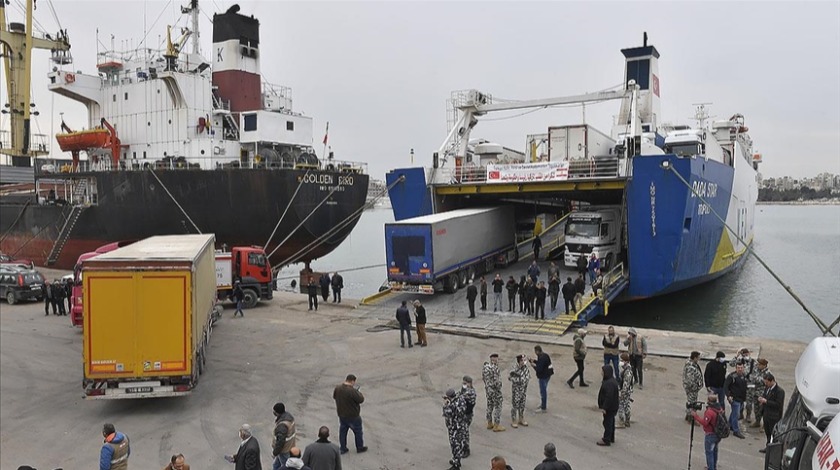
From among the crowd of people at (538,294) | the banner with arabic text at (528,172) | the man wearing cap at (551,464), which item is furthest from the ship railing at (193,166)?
the man wearing cap at (551,464)

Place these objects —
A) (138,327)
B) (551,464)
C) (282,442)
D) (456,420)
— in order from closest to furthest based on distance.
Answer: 1. (551,464)
2. (282,442)
3. (456,420)
4. (138,327)

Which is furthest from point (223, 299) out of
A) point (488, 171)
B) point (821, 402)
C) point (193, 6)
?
point (193, 6)

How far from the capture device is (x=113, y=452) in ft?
23.7

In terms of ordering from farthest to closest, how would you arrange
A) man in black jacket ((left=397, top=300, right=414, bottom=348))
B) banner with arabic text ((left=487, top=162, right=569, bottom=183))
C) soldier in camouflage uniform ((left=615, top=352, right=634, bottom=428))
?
banner with arabic text ((left=487, top=162, right=569, bottom=183)) < man in black jacket ((left=397, top=300, right=414, bottom=348)) < soldier in camouflage uniform ((left=615, top=352, right=634, bottom=428))

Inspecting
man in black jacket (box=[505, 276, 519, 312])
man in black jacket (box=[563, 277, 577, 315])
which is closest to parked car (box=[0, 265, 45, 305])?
man in black jacket (box=[505, 276, 519, 312])

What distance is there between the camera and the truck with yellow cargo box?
10797mm

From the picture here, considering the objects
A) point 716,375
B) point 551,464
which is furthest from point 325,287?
point 551,464

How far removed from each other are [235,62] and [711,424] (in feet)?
108

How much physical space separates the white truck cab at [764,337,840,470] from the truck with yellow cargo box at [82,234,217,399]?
374 inches

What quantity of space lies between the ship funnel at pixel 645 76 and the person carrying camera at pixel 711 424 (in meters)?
24.1

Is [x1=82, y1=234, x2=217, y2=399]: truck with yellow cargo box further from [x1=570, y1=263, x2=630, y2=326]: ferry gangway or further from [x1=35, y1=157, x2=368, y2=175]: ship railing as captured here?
[x1=35, y1=157, x2=368, y2=175]: ship railing

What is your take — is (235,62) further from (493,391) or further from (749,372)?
(749,372)

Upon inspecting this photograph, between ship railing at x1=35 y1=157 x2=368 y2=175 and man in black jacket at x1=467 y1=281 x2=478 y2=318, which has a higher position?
ship railing at x1=35 y1=157 x2=368 y2=175

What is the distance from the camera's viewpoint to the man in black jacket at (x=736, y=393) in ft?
31.3
